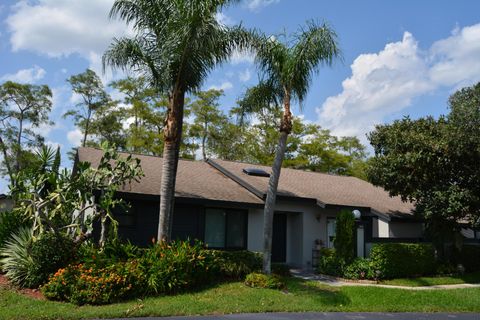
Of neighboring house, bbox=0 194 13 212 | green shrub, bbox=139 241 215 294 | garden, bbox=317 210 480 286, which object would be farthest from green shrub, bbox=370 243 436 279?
neighboring house, bbox=0 194 13 212

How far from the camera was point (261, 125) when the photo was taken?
130 ft

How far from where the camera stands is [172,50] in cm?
1382

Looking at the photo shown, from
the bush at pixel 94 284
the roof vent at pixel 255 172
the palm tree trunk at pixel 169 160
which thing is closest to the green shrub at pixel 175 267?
the bush at pixel 94 284

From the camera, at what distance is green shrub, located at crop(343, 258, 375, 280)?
17.0 meters

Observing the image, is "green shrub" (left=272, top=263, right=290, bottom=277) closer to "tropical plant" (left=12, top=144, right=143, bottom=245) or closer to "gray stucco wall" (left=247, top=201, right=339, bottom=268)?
"gray stucco wall" (left=247, top=201, right=339, bottom=268)

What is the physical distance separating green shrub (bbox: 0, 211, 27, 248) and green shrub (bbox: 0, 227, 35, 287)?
2.34ft

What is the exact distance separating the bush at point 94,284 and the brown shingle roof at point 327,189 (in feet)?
29.2

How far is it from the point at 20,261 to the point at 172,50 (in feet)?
22.8

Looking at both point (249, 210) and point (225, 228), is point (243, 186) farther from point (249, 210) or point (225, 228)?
point (225, 228)

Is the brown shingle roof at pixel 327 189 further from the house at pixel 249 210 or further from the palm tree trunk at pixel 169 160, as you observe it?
the palm tree trunk at pixel 169 160

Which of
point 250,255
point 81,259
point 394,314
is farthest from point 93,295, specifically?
point 394,314

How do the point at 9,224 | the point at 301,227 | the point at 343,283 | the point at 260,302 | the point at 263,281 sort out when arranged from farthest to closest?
the point at 301,227 < the point at 343,283 < the point at 9,224 < the point at 263,281 < the point at 260,302

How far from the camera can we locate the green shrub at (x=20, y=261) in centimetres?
1202

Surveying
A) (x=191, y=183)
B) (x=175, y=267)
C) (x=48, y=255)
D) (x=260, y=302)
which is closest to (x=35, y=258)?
(x=48, y=255)
